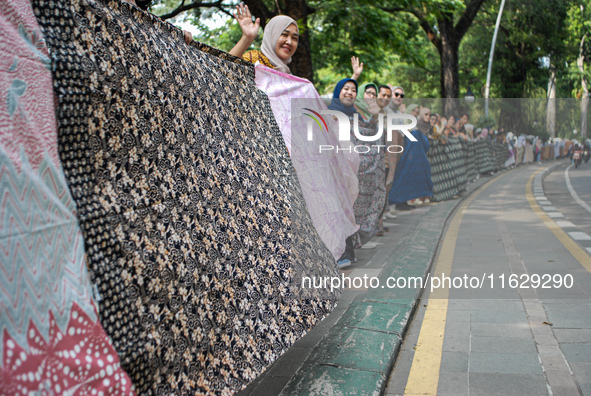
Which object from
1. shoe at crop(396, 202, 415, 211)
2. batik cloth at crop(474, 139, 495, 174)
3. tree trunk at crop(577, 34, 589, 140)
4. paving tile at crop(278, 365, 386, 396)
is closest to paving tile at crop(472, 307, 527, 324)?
paving tile at crop(278, 365, 386, 396)

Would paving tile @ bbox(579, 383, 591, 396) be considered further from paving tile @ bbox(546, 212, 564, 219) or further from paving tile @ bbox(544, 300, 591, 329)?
paving tile @ bbox(546, 212, 564, 219)

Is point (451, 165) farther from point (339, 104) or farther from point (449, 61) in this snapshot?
point (449, 61)

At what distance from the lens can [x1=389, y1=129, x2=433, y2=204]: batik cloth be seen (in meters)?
10.7

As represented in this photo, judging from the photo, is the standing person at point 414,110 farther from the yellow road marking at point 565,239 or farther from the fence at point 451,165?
the yellow road marking at point 565,239

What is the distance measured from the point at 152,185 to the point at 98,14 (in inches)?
26.4

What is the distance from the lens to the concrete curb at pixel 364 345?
2.87 metres

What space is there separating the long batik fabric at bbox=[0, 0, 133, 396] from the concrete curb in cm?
133

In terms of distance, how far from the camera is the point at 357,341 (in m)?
3.48

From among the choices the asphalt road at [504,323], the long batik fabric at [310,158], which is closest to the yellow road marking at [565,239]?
the asphalt road at [504,323]

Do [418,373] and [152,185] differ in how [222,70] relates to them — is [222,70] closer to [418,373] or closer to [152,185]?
[152,185]

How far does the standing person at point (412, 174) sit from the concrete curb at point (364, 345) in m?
5.27

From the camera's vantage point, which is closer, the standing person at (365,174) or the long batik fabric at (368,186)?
the standing person at (365,174)

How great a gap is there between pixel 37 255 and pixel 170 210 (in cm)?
65

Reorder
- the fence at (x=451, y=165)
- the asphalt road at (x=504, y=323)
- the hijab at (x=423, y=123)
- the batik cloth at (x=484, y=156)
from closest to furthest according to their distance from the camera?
the asphalt road at (x=504, y=323) → the hijab at (x=423, y=123) → the fence at (x=451, y=165) → the batik cloth at (x=484, y=156)
